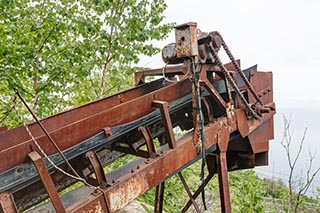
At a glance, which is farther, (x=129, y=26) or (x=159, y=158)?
(x=129, y=26)

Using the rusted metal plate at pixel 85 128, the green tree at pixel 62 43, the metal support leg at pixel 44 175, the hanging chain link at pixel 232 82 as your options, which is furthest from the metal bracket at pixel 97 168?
the green tree at pixel 62 43

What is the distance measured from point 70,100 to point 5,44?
2.21 meters

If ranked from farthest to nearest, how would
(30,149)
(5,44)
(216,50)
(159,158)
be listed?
(5,44) < (216,50) < (159,158) < (30,149)

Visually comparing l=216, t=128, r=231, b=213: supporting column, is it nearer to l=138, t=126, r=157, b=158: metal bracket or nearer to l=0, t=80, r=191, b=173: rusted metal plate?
l=0, t=80, r=191, b=173: rusted metal plate

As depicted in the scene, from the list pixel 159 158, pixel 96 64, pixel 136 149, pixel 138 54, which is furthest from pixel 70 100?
pixel 159 158

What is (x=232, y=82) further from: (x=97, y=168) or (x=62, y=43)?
(x=62, y=43)

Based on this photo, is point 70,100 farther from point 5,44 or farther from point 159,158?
point 159,158

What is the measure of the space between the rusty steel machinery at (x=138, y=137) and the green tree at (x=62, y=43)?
1.79 metres

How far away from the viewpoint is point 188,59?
2.25 metres

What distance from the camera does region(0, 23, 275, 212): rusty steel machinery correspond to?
1.60 metres

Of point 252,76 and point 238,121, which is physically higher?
point 252,76

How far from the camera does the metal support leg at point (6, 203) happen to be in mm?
1480

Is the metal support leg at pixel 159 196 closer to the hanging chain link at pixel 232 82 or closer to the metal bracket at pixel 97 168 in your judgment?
the hanging chain link at pixel 232 82

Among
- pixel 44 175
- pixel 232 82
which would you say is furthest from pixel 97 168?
pixel 232 82
